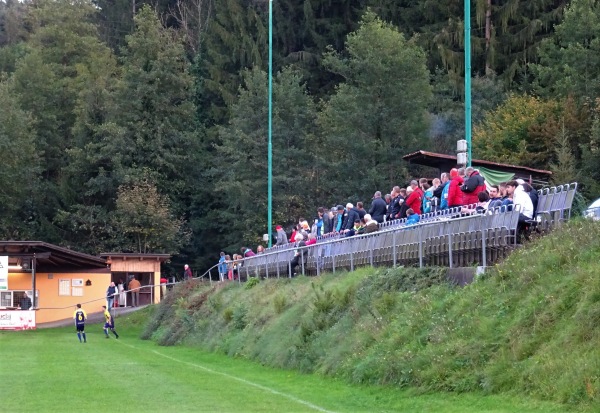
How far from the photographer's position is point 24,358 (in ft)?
105

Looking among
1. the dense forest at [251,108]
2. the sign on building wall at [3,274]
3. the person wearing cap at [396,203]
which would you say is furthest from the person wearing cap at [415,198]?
the sign on building wall at [3,274]

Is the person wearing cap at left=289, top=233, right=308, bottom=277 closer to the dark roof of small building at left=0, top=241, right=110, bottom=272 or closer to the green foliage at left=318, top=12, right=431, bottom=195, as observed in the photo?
the dark roof of small building at left=0, top=241, right=110, bottom=272

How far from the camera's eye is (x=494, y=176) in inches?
1323

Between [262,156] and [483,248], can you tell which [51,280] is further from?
[483,248]

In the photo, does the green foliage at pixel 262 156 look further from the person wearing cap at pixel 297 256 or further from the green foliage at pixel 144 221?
the person wearing cap at pixel 297 256

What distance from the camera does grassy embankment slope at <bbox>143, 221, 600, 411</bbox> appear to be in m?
15.2

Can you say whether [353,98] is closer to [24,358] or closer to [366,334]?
[24,358]

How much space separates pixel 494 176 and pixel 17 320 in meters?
29.6

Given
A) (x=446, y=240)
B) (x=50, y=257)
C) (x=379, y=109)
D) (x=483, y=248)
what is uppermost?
(x=379, y=109)

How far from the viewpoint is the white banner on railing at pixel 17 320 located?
53.8 m

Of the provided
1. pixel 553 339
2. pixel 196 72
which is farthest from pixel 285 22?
pixel 553 339

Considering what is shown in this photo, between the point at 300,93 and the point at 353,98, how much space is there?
31.6 ft

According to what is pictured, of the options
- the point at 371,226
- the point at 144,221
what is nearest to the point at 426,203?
the point at 371,226

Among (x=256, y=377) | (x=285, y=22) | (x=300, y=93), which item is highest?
(x=285, y=22)
